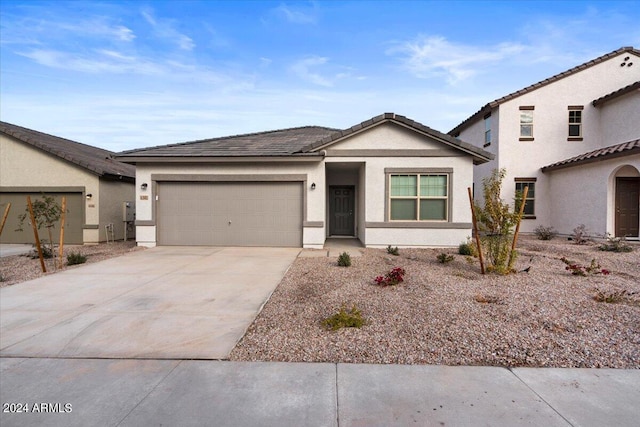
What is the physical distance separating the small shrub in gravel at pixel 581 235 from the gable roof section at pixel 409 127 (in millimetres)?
5091

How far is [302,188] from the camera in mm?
11656

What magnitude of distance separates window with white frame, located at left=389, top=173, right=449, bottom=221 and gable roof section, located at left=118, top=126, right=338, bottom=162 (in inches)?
146

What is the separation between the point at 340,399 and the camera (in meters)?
2.90

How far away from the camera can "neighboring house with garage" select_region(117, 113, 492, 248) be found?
1119cm

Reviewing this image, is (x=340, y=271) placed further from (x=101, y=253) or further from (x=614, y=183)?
(x=614, y=183)

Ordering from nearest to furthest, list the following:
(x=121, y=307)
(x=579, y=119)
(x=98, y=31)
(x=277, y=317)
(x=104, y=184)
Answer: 1. (x=277, y=317)
2. (x=121, y=307)
3. (x=98, y=31)
4. (x=104, y=184)
5. (x=579, y=119)

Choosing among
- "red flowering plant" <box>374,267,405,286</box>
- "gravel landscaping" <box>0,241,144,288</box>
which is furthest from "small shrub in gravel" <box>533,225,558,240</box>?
"gravel landscaping" <box>0,241,144,288</box>

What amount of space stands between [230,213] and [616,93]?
17121mm

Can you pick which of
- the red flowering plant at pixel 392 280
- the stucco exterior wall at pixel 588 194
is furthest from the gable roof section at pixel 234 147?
the stucco exterior wall at pixel 588 194

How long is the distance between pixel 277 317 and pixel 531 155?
15858 mm

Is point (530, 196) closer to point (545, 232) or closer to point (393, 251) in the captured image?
point (545, 232)

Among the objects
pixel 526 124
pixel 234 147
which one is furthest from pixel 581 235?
pixel 234 147

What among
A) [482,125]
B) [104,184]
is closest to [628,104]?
[482,125]

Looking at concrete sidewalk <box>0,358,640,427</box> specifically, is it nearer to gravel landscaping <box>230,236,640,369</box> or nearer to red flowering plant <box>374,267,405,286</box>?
gravel landscaping <box>230,236,640,369</box>
